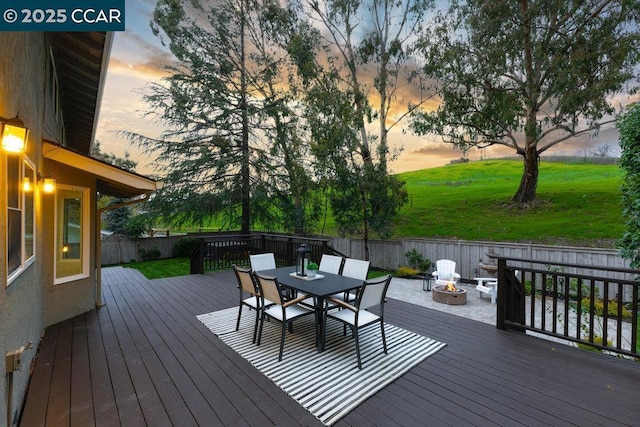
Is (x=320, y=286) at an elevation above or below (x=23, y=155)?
below

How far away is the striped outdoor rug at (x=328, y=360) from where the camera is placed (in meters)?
2.57

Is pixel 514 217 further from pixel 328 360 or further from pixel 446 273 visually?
pixel 328 360

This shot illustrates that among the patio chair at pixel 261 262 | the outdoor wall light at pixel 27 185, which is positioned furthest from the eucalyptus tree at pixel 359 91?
the outdoor wall light at pixel 27 185

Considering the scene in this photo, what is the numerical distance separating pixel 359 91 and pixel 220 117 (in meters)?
5.76

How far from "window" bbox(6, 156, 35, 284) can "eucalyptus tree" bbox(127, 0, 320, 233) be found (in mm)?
8807

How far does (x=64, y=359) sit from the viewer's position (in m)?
3.25

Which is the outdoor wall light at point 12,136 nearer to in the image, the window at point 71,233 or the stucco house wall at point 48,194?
the stucco house wall at point 48,194

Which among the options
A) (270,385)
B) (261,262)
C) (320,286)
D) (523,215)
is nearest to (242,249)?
(261,262)

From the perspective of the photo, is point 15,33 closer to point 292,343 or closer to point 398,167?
point 292,343

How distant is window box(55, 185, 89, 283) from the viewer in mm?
4484

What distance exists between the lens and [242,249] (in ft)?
29.8

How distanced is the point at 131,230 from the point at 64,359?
1046 cm

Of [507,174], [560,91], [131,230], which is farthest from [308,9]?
[507,174]

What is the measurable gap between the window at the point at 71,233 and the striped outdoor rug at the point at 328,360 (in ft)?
7.38
